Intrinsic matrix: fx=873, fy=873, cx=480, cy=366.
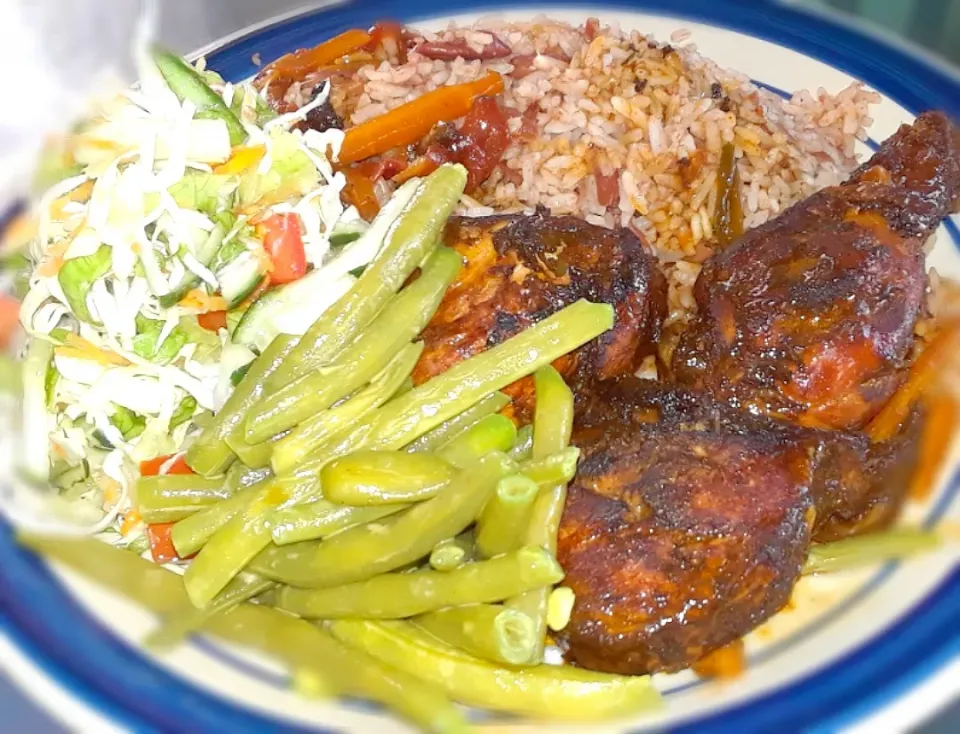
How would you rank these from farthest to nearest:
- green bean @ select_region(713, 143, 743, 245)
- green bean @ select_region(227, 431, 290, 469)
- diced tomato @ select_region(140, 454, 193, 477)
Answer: green bean @ select_region(713, 143, 743, 245)
diced tomato @ select_region(140, 454, 193, 477)
green bean @ select_region(227, 431, 290, 469)

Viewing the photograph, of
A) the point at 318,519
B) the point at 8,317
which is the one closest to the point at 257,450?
the point at 318,519

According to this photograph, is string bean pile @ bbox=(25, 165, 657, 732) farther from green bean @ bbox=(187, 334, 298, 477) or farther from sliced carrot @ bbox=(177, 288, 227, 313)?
sliced carrot @ bbox=(177, 288, 227, 313)

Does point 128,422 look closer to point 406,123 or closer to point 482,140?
point 406,123

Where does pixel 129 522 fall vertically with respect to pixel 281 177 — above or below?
below

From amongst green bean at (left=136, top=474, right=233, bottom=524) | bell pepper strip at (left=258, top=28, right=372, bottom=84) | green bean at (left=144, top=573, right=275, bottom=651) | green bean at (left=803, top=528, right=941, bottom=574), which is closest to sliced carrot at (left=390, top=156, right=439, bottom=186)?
bell pepper strip at (left=258, top=28, right=372, bottom=84)

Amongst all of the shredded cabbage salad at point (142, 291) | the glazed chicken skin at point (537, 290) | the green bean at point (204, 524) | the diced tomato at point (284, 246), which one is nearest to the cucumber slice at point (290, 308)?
the shredded cabbage salad at point (142, 291)

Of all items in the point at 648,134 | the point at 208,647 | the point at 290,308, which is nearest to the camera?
the point at 208,647
